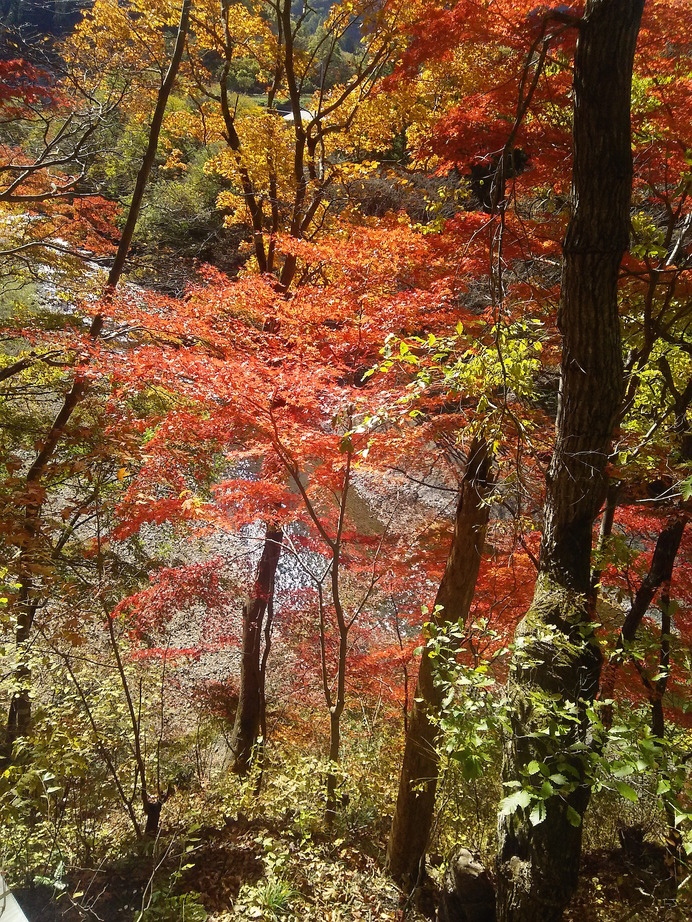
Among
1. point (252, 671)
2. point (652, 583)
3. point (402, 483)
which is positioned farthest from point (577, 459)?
point (252, 671)

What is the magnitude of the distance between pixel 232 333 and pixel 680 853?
19.9ft

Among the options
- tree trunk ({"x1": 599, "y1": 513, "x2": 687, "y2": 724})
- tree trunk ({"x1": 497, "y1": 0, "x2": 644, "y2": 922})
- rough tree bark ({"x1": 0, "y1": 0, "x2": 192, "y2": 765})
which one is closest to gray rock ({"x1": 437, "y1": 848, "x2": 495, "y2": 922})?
tree trunk ({"x1": 497, "y1": 0, "x2": 644, "y2": 922})

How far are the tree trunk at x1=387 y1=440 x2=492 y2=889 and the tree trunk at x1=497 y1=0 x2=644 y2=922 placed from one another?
1.52m

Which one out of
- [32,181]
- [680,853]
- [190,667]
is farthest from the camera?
[190,667]

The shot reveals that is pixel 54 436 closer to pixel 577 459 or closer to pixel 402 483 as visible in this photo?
pixel 402 483

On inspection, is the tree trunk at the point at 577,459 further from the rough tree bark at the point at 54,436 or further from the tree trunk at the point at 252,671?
the tree trunk at the point at 252,671

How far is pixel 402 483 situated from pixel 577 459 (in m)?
3.03

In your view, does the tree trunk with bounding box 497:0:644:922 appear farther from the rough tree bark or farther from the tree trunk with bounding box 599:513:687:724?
the rough tree bark

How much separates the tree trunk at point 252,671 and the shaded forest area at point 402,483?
47 millimetres

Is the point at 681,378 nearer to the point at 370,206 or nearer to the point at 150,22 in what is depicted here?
the point at 150,22

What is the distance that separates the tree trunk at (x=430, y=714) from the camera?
13.5ft

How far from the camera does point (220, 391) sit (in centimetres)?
443

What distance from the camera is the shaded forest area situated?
2.22 m

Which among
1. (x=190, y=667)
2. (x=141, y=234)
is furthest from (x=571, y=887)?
(x=141, y=234)
